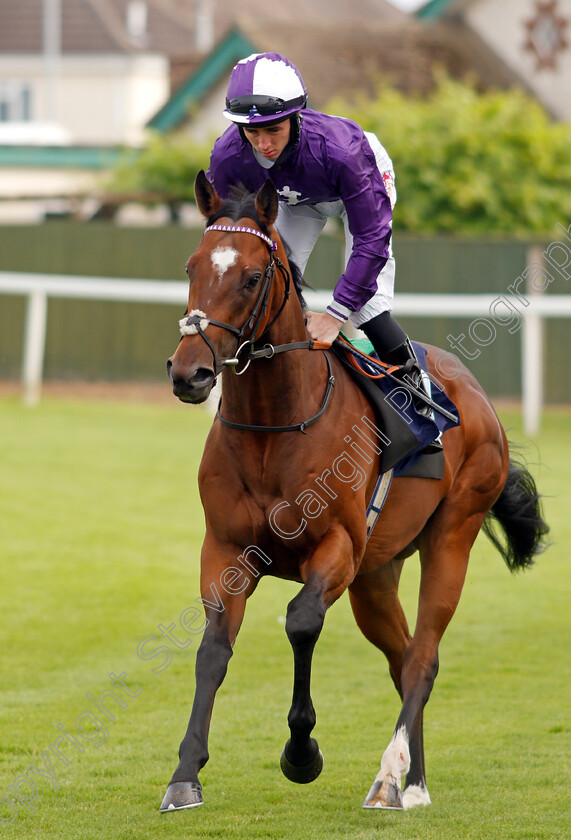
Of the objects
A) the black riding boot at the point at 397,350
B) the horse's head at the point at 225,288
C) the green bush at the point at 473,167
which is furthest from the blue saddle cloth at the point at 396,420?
the green bush at the point at 473,167

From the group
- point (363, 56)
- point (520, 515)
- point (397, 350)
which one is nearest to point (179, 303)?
point (363, 56)

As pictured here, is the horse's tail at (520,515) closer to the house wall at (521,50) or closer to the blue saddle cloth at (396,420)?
the blue saddle cloth at (396,420)

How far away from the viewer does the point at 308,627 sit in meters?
3.72

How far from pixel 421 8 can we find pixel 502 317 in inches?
395

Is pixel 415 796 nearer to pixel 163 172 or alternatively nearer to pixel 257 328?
pixel 257 328

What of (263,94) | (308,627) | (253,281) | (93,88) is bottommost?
(93,88)

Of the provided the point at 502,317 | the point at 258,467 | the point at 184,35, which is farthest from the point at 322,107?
the point at 184,35

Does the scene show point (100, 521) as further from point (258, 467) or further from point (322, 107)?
point (322, 107)

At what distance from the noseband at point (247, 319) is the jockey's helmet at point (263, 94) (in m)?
0.41

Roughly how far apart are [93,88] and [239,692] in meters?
41.0

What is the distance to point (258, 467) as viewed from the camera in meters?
3.87

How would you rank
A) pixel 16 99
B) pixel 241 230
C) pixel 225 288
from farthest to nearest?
pixel 16 99 < pixel 241 230 < pixel 225 288

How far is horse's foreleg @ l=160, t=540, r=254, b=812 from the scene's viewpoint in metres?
3.53

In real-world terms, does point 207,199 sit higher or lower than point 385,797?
higher
